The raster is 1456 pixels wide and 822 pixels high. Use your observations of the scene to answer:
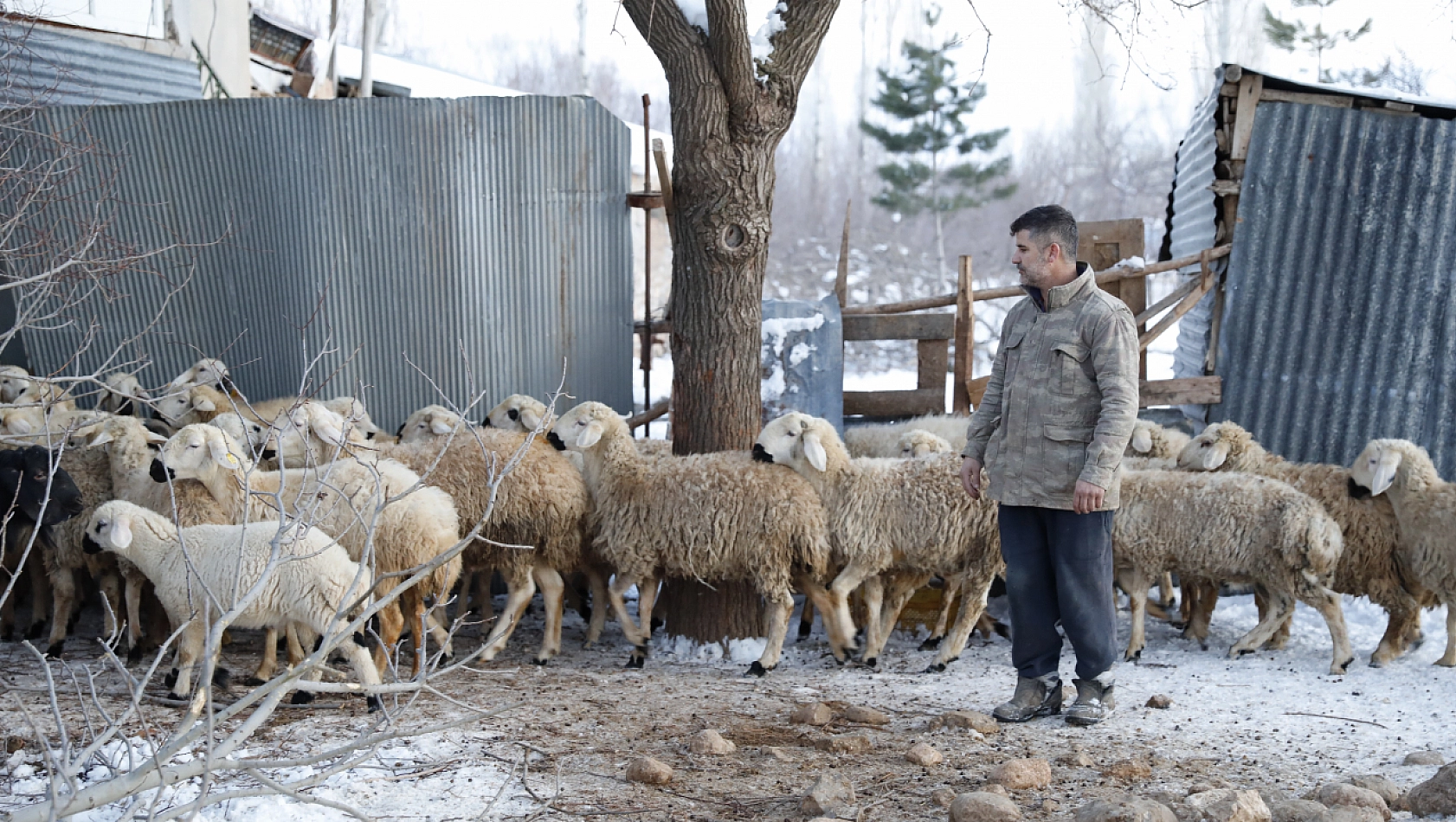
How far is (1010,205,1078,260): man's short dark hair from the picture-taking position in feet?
16.5

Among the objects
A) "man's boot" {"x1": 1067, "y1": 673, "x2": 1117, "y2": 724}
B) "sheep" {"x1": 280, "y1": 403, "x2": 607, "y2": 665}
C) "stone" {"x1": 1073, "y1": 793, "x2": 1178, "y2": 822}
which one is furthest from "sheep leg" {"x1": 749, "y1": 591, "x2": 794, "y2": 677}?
"stone" {"x1": 1073, "y1": 793, "x2": 1178, "y2": 822}

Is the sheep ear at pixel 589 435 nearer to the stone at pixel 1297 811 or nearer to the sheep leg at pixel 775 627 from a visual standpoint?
the sheep leg at pixel 775 627

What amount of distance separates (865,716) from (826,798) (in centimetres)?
124

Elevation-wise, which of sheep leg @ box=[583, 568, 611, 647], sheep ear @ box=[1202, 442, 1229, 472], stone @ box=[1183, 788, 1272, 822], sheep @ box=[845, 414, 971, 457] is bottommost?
sheep leg @ box=[583, 568, 611, 647]

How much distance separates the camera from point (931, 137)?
32.3m

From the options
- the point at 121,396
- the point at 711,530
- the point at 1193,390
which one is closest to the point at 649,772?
the point at 711,530

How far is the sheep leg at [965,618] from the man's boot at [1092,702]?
1.18 meters

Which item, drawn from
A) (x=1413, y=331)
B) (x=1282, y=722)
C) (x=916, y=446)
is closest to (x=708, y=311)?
(x=916, y=446)

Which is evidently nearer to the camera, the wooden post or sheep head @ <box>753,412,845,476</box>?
sheep head @ <box>753,412,845,476</box>

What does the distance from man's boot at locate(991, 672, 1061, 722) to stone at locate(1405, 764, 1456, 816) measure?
5.08 ft

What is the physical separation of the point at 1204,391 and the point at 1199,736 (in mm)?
4456

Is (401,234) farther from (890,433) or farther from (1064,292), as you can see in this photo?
(1064,292)

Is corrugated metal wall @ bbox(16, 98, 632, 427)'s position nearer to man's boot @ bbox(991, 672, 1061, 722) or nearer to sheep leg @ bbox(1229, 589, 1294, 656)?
man's boot @ bbox(991, 672, 1061, 722)

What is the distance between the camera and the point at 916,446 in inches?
298
